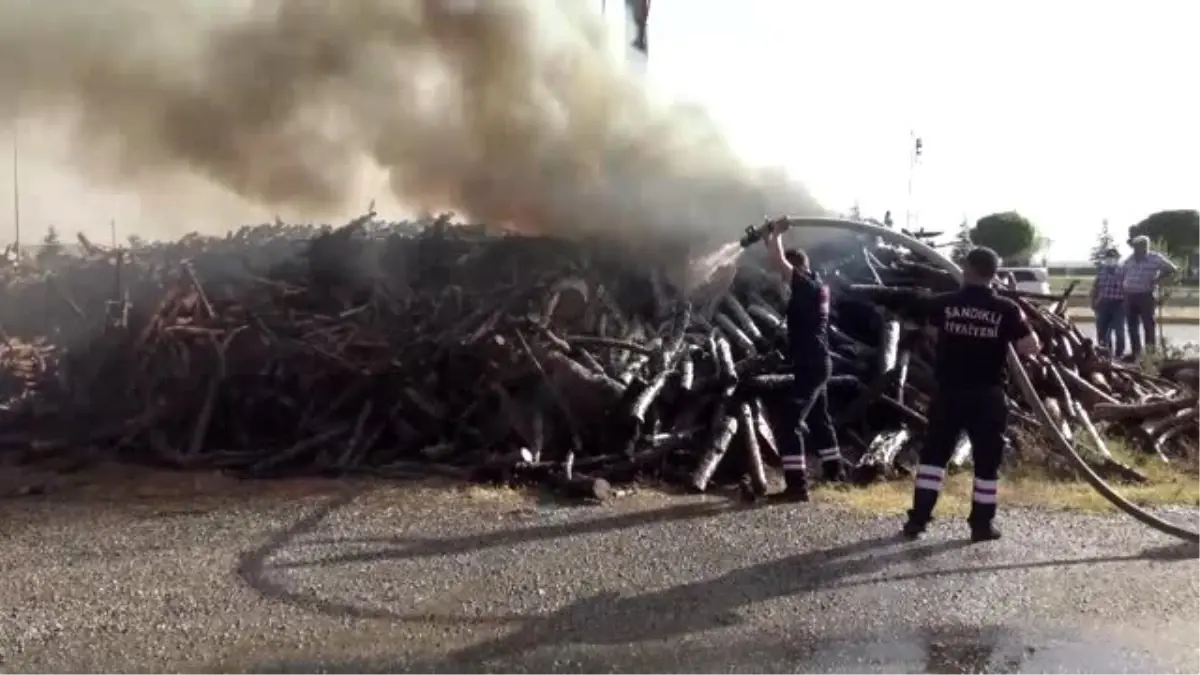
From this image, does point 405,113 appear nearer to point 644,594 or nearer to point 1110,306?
point 644,594

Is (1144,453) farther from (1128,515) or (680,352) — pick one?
(680,352)

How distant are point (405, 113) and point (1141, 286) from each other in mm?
9193

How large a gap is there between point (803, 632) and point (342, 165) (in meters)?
8.36

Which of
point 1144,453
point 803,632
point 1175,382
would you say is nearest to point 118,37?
point 803,632

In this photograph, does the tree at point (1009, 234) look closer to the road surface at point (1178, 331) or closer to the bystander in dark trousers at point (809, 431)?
the road surface at point (1178, 331)

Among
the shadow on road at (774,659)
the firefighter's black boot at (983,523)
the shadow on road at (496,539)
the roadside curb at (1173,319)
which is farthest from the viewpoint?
the roadside curb at (1173,319)

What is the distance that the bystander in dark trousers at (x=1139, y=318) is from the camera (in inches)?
524

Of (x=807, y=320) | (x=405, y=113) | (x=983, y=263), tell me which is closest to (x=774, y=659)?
(x=983, y=263)

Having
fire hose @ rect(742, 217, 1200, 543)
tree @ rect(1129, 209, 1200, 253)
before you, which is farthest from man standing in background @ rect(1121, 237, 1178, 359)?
tree @ rect(1129, 209, 1200, 253)

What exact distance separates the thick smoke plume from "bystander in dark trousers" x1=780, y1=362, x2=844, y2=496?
261cm

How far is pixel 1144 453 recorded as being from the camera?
920 cm

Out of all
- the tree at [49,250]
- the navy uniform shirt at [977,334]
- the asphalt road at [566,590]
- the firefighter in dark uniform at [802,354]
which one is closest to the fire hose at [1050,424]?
the asphalt road at [566,590]

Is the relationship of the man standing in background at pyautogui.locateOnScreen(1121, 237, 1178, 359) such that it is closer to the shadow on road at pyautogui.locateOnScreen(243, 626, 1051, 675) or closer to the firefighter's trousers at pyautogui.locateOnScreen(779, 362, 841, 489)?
the firefighter's trousers at pyautogui.locateOnScreen(779, 362, 841, 489)

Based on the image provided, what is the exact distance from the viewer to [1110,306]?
1362 cm
